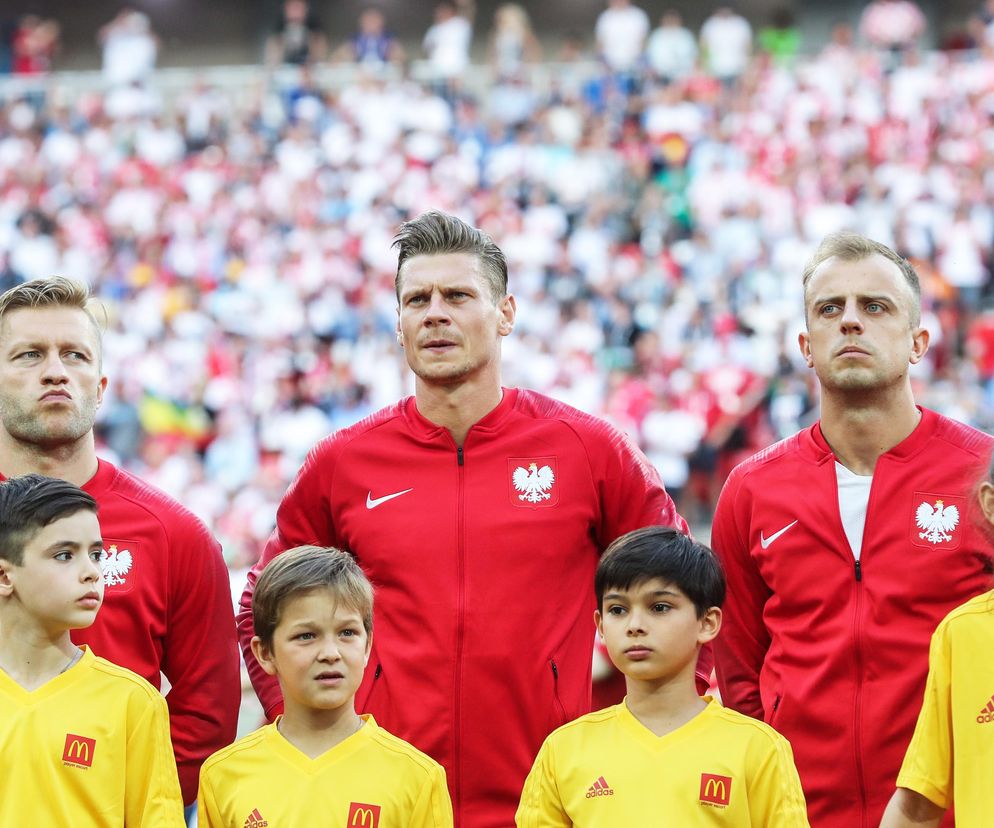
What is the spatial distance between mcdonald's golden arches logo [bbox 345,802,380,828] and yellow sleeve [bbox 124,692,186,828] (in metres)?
0.43

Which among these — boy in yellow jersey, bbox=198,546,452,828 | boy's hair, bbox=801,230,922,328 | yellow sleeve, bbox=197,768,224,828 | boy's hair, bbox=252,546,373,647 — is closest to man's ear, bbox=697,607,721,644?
boy in yellow jersey, bbox=198,546,452,828

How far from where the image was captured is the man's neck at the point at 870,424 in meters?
4.23

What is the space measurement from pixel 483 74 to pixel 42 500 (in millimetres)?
18966

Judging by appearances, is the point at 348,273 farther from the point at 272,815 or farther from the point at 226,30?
the point at 272,815

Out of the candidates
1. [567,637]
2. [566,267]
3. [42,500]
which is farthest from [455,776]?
[566,267]

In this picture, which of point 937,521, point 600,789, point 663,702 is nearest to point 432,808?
point 600,789

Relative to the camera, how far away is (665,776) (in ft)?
12.1

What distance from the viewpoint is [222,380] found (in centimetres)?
1591

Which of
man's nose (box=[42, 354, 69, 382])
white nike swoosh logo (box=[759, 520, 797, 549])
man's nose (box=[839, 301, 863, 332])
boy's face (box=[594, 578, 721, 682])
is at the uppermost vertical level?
man's nose (box=[839, 301, 863, 332])

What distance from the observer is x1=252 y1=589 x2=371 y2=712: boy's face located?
3.85m

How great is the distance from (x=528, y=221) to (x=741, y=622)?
13.7 meters

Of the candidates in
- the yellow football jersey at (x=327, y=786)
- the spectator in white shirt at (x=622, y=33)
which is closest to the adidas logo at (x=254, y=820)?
the yellow football jersey at (x=327, y=786)

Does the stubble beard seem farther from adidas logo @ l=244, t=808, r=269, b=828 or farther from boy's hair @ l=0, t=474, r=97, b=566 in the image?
adidas logo @ l=244, t=808, r=269, b=828

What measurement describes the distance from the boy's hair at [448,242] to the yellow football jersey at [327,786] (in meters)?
1.31
